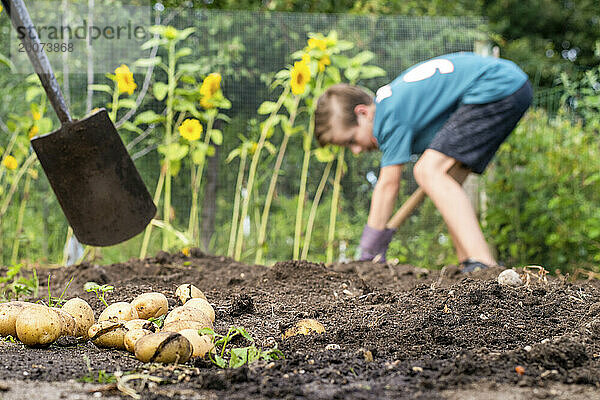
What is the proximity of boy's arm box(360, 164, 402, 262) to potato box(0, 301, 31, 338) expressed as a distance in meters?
2.05

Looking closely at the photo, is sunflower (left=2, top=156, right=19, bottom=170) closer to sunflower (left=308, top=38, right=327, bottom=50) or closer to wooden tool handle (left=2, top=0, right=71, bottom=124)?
wooden tool handle (left=2, top=0, right=71, bottom=124)

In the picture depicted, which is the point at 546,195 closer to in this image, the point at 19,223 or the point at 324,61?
the point at 324,61

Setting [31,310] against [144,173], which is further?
[144,173]

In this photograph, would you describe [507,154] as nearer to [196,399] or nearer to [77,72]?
[77,72]

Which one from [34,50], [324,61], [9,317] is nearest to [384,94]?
[324,61]

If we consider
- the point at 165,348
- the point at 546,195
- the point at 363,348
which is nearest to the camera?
the point at 165,348

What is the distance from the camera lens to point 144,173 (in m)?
4.02

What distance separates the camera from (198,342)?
1.40 m

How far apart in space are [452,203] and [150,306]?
5.82 feet

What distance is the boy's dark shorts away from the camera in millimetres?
3121

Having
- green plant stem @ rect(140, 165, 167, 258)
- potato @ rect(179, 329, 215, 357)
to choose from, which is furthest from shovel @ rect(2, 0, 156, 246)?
potato @ rect(179, 329, 215, 357)

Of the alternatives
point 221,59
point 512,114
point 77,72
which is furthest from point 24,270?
point 512,114

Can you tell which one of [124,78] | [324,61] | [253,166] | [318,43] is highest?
[318,43]

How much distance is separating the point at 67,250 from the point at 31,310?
86.6 inches
